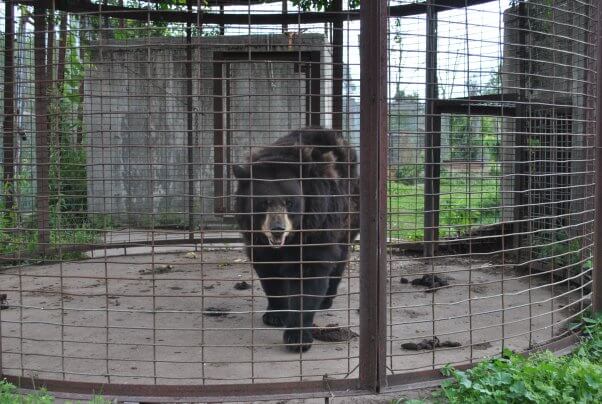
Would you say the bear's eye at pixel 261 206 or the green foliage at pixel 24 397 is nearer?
the green foliage at pixel 24 397

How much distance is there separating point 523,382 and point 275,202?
2.02m

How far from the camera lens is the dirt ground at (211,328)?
3125 mm

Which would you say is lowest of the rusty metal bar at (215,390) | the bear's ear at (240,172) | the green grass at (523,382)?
the rusty metal bar at (215,390)

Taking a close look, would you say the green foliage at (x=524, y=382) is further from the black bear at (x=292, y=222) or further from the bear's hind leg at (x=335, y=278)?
the bear's hind leg at (x=335, y=278)

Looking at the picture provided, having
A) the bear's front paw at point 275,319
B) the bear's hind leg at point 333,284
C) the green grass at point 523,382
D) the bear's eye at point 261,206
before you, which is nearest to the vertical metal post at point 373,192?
the green grass at point 523,382

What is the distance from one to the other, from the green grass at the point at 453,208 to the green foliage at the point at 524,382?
2.75ft

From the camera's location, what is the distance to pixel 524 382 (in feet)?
9.16

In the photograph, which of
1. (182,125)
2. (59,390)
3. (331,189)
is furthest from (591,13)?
(182,125)

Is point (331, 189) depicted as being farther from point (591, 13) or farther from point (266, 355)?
point (591, 13)

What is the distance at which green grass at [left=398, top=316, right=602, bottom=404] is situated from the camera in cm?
276

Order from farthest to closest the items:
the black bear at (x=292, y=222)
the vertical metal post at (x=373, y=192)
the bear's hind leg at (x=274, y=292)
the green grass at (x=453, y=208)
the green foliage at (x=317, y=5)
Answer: the green foliage at (x=317, y=5) < the bear's hind leg at (x=274, y=292) < the black bear at (x=292, y=222) < the green grass at (x=453, y=208) < the vertical metal post at (x=373, y=192)

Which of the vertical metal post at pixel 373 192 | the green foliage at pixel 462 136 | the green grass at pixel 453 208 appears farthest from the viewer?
the green foliage at pixel 462 136

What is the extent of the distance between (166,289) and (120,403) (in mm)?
2901

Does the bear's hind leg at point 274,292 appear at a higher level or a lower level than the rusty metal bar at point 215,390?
higher
